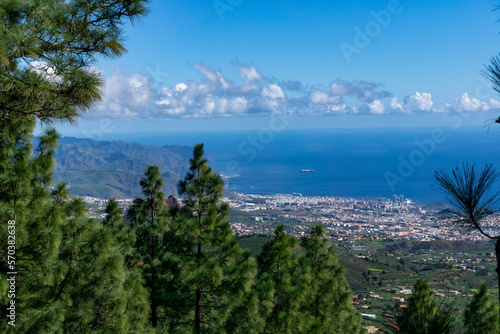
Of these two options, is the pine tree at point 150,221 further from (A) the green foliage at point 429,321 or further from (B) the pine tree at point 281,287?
(A) the green foliage at point 429,321

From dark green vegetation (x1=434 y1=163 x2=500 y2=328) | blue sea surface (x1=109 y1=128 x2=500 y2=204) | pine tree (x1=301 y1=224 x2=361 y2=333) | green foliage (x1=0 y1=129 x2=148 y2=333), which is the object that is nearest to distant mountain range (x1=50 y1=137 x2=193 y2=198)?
blue sea surface (x1=109 y1=128 x2=500 y2=204)

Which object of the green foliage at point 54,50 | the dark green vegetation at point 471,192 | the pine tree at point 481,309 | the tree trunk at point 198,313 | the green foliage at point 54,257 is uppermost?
the green foliage at point 54,50

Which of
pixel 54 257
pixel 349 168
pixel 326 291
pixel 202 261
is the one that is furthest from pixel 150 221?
pixel 349 168

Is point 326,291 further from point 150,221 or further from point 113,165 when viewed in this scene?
point 113,165

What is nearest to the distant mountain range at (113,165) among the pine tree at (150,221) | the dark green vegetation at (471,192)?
the pine tree at (150,221)

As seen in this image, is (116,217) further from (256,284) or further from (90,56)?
(90,56)

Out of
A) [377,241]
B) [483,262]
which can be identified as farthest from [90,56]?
[377,241]
